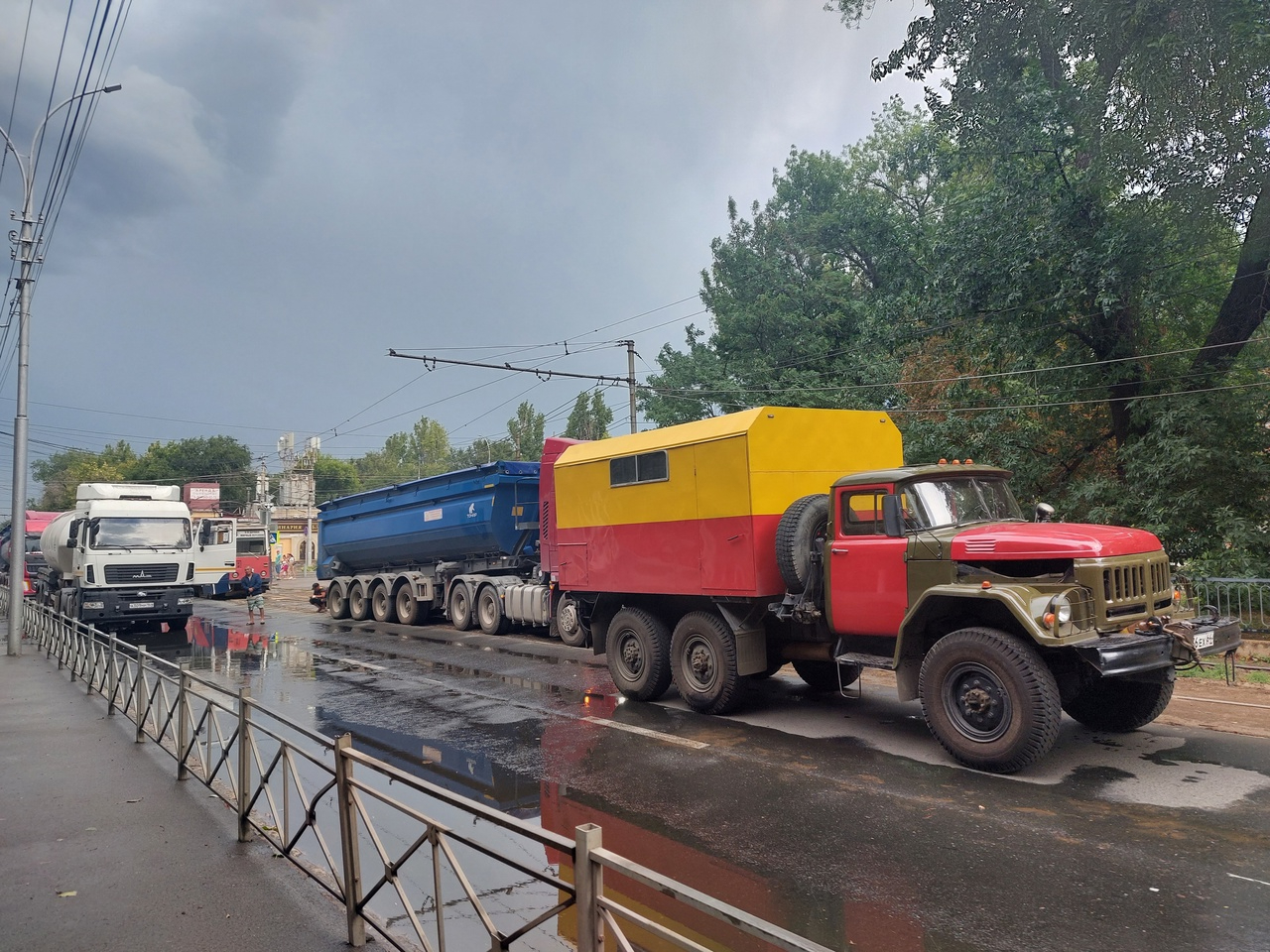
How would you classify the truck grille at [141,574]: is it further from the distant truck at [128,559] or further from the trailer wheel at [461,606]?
the trailer wheel at [461,606]

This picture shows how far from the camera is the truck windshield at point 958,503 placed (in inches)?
293

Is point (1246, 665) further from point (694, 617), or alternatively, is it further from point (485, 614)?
point (485, 614)

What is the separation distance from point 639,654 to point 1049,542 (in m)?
5.05

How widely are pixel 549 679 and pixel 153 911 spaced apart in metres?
7.72

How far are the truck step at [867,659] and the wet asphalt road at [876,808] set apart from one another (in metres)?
0.73

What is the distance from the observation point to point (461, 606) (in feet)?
61.6

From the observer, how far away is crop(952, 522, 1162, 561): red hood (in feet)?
21.0

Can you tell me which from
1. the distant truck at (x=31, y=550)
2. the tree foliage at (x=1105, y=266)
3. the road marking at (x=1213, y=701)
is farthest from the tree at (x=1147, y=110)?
the distant truck at (x=31, y=550)

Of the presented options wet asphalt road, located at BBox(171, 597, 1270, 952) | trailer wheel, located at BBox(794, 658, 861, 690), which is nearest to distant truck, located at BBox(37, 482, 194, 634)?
wet asphalt road, located at BBox(171, 597, 1270, 952)

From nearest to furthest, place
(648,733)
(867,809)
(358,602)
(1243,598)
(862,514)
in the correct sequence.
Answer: (867,809) → (862,514) → (648,733) → (1243,598) → (358,602)

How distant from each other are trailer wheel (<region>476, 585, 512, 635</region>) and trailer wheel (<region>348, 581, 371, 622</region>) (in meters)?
5.29

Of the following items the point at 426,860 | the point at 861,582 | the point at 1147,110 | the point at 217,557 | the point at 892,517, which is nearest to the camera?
the point at 426,860

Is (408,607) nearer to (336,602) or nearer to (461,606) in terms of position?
(461,606)

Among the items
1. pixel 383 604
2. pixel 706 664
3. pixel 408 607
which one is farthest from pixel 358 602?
pixel 706 664
